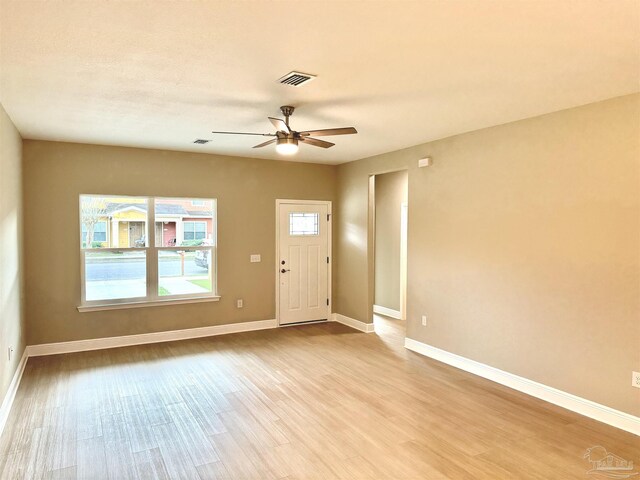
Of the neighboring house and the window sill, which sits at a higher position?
the neighboring house

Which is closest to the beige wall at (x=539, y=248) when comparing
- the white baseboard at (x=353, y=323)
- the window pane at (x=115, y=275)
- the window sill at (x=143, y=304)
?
the white baseboard at (x=353, y=323)

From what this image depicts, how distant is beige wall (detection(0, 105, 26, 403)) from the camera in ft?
11.6

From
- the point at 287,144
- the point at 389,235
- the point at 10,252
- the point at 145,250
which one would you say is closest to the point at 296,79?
the point at 287,144

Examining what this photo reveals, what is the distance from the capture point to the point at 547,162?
12.8 feet

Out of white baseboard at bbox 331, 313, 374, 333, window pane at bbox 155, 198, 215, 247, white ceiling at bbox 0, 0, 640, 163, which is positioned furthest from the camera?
white baseboard at bbox 331, 313, 374, 333

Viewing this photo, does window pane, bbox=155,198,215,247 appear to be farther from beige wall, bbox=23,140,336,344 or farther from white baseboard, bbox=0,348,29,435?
white baseboard, bbox=0,348,29,435

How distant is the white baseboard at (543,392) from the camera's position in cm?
337

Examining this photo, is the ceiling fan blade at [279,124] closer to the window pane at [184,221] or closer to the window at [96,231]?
the window pane at [184,221]

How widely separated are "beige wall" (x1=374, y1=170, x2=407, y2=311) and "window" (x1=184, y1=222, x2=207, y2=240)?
3.26m

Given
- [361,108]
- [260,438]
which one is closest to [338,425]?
[260,438]

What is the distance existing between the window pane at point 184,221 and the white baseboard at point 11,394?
2098 mm

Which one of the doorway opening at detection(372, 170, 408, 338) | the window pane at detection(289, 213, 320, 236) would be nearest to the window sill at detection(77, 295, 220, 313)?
the window pane at detection(289, 213, 320, 236)

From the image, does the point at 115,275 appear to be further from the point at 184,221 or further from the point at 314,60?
the point at 314,60

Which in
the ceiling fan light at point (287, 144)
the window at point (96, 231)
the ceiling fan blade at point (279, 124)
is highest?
the ceiling fan blade at point (279, 124)
